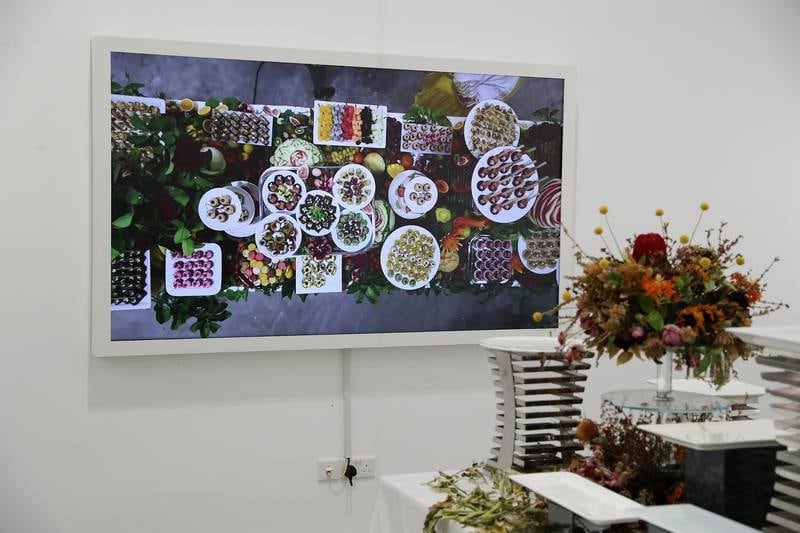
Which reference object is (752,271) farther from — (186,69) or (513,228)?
(186,69)

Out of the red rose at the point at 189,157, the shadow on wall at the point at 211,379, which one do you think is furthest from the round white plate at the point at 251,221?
the shadow on wall at the point at 211,379

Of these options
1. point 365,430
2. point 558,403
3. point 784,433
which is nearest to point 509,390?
point 558,403

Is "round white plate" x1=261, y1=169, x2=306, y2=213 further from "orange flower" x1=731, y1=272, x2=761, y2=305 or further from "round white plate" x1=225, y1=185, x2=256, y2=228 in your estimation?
"orange flower" x1=731, y1=272, x2=761, y2=305

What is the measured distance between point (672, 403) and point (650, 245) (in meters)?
0.37

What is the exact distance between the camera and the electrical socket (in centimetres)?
390

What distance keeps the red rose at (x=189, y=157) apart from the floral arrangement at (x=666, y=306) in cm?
184

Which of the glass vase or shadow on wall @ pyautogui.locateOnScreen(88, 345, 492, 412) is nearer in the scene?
the glass vase

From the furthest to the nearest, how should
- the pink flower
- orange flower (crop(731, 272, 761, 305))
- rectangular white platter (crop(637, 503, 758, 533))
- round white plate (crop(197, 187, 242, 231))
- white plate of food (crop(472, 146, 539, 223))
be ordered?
1. white plate of food (crop(472, 146, 539, 223))
2. round white plate (crop(197, 187, 242, 231))
3. orange flower (crop(731, 272, 761, 305))
4. the pink flower
5. rectangular white platter (crop(637, 503, 758, 533))

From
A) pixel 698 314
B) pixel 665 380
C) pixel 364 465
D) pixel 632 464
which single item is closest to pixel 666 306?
pixel 698 314

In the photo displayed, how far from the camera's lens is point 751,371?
178 inches

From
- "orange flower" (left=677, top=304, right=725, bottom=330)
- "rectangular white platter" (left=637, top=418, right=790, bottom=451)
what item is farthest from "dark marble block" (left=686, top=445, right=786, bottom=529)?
"orange flower" (left=677, top=304, right=725, bottom=330)

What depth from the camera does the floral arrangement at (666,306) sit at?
84.7 inches

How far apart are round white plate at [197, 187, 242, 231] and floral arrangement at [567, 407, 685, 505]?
1.80 meters

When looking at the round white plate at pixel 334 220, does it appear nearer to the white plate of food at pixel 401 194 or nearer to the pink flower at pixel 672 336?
the white plate of food at pixel 401 194
